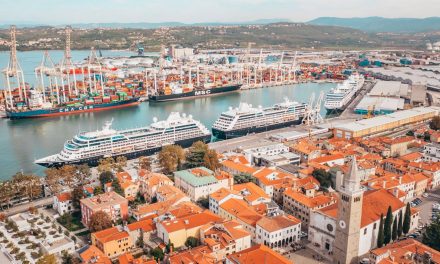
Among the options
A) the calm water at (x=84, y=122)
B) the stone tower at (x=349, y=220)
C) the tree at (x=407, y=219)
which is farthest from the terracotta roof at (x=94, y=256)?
the calm water at (x=84, y=122)

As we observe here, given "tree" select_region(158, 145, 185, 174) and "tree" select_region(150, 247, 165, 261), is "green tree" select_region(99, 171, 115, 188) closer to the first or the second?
"tree" select_region(158, 145, 185, 174)

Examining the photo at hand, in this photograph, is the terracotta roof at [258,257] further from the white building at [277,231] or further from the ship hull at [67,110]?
the ship hull at [67,110]

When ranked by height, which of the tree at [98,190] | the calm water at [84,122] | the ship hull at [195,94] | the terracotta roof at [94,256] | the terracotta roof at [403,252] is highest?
the terracotta roof at [403,252]

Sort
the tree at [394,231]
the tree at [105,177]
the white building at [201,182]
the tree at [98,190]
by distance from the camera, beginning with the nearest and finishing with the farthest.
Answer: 1. the tree at [394,231]
2. the white building at [201,182]
3. the tree at [98,190]
4. the tree at [105,177]

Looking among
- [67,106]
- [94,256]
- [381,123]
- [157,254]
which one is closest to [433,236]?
[157,254]

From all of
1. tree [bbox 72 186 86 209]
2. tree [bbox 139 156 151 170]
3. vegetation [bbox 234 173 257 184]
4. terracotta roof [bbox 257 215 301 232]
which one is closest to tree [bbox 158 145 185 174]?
tree [bbox 139 156 151 170]

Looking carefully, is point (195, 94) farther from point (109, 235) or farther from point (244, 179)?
point (109, 235)
